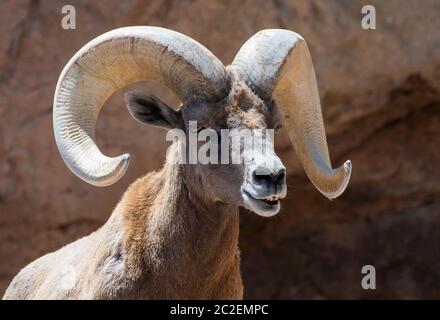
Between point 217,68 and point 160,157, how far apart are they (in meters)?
4.95

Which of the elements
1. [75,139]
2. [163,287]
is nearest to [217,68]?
[75,139]

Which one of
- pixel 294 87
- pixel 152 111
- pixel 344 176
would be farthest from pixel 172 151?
pixel 344 176

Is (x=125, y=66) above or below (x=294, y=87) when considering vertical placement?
below

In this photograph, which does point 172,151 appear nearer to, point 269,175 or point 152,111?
point 152,111

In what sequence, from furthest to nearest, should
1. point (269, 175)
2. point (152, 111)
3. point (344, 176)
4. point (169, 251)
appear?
1. point (344, 176)
2. point (152, 111)
3. point (169, 251)
4. point (269, 175)

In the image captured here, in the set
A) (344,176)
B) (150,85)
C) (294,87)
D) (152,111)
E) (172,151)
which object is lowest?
(344,176)

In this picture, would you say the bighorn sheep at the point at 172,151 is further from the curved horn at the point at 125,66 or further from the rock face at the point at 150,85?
the rock face at the point at 150,85

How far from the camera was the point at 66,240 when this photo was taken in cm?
1305

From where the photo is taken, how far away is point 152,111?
8328 mm

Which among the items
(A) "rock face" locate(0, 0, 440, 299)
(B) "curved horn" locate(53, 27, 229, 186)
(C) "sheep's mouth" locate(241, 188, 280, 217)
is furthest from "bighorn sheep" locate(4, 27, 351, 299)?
(A) "rock face" locate(0, 0, 440, 299)

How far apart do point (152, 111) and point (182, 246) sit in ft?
3.62

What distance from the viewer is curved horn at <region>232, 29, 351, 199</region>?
8273 millimetres

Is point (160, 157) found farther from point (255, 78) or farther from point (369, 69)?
point (255, 78)

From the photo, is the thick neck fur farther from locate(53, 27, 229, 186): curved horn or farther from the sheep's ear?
locate(53, 27, 229, 186): curved horn
